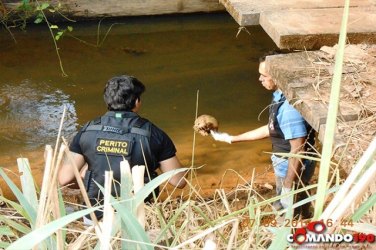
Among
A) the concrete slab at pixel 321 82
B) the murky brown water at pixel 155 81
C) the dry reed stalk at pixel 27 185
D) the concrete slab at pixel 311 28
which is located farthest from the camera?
the murky brown water at pixel 155 81

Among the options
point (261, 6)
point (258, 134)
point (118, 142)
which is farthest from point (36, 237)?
point (258, 134)

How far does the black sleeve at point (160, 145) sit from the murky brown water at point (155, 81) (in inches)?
82.0

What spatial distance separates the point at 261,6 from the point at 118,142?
1415 millimetres

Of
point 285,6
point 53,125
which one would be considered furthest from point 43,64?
point 285,6

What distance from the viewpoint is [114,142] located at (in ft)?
9.86

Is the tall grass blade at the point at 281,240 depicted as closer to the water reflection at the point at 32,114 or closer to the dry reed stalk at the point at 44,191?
the dry reed stalk at the point at 44,191

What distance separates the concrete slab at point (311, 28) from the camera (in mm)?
3232

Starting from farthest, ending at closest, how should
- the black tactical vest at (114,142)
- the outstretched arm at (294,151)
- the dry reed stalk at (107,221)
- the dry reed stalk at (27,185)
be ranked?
1. the outstretched arm at (294,151)
2. the black tactical vest at (114,142)
3. the dry reed stalk at (27,185)
4. the dry reed stalk at (107,221)

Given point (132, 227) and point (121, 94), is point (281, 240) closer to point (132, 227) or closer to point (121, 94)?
point (132, 227)

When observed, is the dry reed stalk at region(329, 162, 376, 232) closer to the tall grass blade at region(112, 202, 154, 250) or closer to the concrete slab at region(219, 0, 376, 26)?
the tall grass blade at region(112, 202, 154, 250)

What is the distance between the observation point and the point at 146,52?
787cm

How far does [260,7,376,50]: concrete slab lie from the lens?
3.23m

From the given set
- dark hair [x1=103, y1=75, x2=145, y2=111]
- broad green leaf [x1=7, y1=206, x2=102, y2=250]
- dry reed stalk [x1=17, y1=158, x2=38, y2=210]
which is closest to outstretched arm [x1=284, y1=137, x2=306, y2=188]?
dark hair [x1=103, y1=75, x2=145, y2=111]

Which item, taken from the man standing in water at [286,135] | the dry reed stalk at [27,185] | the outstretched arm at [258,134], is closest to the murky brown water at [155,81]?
the outstretched arm at [258,134]
